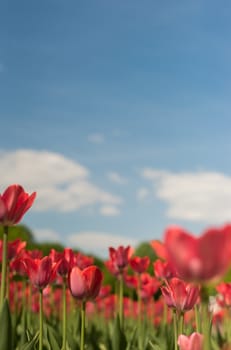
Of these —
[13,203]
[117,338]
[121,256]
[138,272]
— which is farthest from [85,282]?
[138,272]

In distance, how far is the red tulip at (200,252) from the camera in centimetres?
125

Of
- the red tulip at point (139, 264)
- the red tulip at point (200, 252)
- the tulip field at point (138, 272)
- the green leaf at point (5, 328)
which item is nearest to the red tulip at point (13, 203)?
the tulip field at point (138, 272)

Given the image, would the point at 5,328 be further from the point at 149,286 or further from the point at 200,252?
the point at 149,286

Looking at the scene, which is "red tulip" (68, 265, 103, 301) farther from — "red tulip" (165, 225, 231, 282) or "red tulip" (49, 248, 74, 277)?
"red tulip" (165, 225, 231, 282)

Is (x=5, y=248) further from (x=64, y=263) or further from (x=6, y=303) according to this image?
(x=64, y=263)

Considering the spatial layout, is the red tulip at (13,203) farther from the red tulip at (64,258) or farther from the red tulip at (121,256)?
the red tulip at (121,256)

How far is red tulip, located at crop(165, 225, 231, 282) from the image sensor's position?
1.25 meters

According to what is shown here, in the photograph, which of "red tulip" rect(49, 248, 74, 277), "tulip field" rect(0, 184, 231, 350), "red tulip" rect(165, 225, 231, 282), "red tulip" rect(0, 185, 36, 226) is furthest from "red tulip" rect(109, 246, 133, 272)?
"red tulip" rect(165, 225, 231, 282)

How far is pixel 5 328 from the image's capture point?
7.79 ft

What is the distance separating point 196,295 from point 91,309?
21.9 feet

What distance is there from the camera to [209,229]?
1230mm

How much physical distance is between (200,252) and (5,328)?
53.0 inches

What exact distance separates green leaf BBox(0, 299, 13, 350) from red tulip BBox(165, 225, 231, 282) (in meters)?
1.19

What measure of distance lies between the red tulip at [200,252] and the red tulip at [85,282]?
111cm
